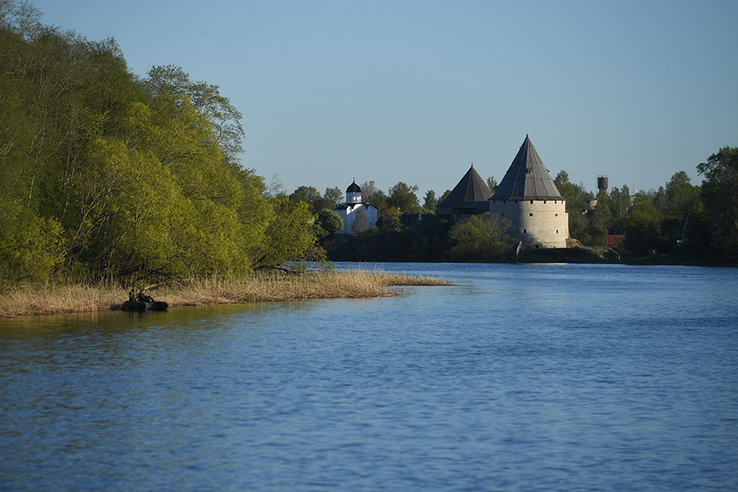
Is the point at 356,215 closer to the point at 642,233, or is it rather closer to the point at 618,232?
the point at 618,232

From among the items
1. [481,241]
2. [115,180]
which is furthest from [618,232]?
[115,180]

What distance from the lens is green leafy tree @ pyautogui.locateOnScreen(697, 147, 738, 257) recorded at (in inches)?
2849

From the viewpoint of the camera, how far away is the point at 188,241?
1230 inches

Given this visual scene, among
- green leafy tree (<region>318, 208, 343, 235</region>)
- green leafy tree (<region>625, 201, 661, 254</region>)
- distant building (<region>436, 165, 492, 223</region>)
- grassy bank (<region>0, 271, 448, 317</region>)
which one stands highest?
distant building (<region>436, 165, 492, 223</region>)

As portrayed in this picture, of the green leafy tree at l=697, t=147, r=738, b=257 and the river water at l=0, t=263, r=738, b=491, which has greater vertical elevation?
the green leafy tree at l=697, t=147, r=738, b=257

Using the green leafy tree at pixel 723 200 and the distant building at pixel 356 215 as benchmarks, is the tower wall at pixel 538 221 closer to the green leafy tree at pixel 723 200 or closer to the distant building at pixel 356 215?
the green leafy tree at pixel 723 200

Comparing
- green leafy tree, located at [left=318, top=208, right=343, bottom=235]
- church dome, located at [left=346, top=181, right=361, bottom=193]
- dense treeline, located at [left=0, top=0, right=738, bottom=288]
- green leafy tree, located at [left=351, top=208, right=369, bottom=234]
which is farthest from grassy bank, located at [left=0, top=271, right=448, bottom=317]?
church dome, located at [left=346, top=181, right=361, bottom=193]

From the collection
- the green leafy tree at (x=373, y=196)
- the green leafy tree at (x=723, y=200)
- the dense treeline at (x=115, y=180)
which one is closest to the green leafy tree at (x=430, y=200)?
the green leafy tree at (x=373, y=196)

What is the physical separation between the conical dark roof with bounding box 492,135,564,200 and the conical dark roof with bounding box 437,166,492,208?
15100 mm

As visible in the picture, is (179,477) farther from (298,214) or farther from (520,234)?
(520,234)

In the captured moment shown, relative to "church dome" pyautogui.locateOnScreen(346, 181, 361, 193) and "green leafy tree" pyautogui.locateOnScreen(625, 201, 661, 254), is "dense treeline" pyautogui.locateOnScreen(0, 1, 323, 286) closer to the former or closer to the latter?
"green leafy tree" pyautogui.locateOnScreen(625, 201, 661, 254)

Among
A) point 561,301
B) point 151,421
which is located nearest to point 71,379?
point 151,421

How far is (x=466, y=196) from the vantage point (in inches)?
4931

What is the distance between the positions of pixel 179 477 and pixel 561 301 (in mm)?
33450
